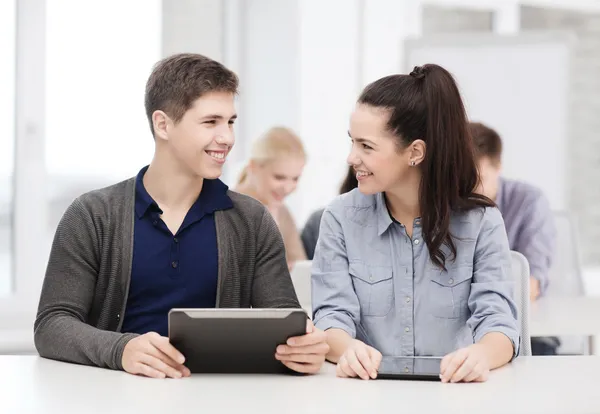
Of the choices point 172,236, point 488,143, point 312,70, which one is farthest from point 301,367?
point 312,70

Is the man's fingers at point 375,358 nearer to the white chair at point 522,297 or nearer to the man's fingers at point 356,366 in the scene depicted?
the man's fingers at point 356,366

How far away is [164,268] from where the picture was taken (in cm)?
208

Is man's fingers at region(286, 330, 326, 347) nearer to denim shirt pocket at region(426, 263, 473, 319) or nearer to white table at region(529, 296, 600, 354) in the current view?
denim shirt pocket at region(426, 263, 473, 319)

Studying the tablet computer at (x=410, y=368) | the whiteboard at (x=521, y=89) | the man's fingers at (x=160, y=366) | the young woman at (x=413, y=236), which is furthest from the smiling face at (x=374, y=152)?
the whiteboard at (x=521, y=89)

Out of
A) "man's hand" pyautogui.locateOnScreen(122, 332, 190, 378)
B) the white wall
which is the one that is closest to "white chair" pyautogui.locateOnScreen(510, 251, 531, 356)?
"man's hand" pyautogui.locateOnScreen(122, 332, 190, 378)

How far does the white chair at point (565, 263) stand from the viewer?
3.93 metres

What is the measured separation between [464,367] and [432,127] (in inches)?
24.7

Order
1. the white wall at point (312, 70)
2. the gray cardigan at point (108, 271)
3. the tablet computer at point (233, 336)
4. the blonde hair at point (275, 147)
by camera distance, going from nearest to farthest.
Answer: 1. the tablet computer at point (233, 336)
2. the gray cardigan at point (108, 271)
3. the blonde hair at point (275, 147)
4. the white wall at point (312, 70)

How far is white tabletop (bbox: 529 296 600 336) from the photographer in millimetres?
2779

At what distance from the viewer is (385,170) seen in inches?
80.9

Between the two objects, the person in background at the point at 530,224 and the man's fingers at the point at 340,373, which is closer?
the man's fingers at the point at 340,373

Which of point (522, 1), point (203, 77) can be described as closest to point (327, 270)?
point (203, 77)

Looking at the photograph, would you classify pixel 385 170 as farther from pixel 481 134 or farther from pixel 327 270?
pixel 481 134

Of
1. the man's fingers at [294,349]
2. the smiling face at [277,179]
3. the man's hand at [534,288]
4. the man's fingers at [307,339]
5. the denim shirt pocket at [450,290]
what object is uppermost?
the smiling face at [277,179]
